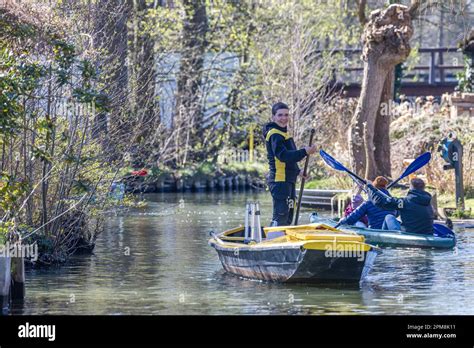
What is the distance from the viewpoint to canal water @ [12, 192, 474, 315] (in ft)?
48.2

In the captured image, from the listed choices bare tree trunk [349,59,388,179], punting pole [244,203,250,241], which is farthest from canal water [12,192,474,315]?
bare tree trunk [349,59,388,179]

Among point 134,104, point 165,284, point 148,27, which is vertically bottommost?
point 165,284

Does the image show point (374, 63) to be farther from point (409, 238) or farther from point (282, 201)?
point (282, 201)

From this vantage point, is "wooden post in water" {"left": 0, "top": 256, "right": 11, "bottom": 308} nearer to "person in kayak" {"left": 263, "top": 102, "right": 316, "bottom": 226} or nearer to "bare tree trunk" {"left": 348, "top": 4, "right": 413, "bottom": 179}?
"person in kayak" {"left": 263, "top": 102, "right": 316, "bottom": 226}

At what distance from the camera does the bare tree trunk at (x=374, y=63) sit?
1109 inches

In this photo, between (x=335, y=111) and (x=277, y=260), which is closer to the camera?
(x=277, y=260)

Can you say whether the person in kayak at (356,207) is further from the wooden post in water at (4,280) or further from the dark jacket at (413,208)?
the wooden post in water at (4,280)

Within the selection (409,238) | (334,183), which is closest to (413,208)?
(409,238)

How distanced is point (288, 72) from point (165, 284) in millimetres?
20551

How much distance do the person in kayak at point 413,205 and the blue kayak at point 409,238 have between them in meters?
0.19

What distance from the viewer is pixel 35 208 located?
18656mm

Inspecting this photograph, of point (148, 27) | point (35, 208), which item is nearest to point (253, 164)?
point (148, 27)

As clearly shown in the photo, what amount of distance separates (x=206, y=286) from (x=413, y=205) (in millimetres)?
4641

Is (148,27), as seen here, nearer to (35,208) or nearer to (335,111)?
(335,111)
